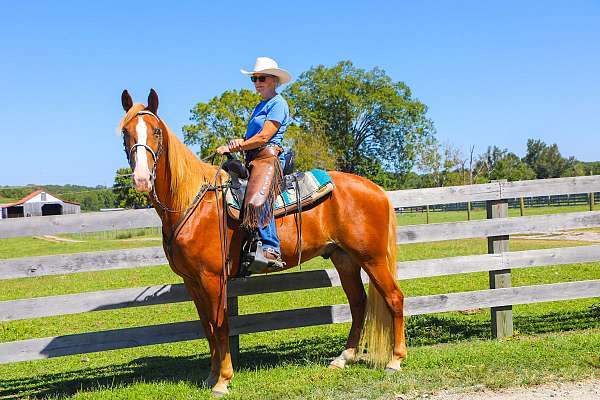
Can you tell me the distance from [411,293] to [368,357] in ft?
15.8

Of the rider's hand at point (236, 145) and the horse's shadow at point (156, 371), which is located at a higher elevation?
the rider's hand at point (236, 145)

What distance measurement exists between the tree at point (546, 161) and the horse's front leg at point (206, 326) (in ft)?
226

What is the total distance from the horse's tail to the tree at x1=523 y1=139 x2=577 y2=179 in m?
67.5

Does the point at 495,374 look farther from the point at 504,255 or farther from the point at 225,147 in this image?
the point at 225,147

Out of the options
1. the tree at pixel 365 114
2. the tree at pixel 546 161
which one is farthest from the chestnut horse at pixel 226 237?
the tree at pixel 546 161

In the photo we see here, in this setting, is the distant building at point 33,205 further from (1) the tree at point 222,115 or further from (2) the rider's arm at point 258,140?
(2) the rider's arm at point 258,140

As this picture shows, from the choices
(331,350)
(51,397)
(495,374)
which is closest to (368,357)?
(331,350)

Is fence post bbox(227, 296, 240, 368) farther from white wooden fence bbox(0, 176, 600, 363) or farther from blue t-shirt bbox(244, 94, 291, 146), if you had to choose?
blue t-shirt bbox(244, 94, 291, 146)

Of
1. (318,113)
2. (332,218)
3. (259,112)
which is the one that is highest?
(318,113)

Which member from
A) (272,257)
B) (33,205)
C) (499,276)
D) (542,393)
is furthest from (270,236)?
(33,205)

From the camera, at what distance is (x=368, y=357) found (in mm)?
5680

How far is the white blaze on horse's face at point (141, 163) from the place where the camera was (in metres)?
4.33

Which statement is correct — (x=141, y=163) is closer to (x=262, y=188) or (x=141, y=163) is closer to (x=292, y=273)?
(x=262, y=188)

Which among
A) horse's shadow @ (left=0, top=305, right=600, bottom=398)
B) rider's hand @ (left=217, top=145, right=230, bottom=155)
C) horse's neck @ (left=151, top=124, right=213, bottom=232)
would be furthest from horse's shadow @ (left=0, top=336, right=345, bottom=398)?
rider's hand @ (left=217, top=145, right=230, bottom=155)
